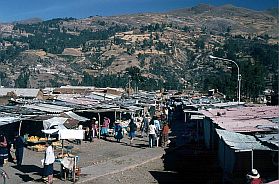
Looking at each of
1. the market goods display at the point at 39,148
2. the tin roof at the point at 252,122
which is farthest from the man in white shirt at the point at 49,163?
the market goods display at the point at 39,148

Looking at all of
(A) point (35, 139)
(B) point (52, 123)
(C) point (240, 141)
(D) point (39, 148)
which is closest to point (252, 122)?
(C) point (240, 141)

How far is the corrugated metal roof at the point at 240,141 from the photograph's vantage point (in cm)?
1027

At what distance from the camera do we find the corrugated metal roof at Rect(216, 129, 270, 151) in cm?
1027

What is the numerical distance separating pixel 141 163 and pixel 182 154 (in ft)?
5.64

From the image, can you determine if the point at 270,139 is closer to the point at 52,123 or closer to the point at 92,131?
the point at 52,123

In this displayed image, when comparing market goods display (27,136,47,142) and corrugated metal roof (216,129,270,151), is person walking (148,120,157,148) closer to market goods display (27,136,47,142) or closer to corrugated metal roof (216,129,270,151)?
market goods display (27,136,47,142)

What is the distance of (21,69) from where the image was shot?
16725 centimetres

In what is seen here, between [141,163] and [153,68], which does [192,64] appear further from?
[141,163]

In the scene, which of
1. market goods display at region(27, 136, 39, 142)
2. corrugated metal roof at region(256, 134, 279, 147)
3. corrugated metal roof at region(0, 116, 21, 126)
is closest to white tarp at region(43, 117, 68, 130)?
market goods display at region(27, 136, 39, 142)

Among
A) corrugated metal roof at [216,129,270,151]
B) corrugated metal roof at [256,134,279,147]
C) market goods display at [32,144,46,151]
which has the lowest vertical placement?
market goods display at [32,144,46,151]

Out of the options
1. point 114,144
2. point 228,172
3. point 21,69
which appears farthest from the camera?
point 21,69

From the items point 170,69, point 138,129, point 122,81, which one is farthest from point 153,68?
point 138,129

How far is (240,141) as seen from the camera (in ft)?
36.2

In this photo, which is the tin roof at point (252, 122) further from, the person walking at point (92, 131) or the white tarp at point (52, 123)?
the person walking at point (92, 131)
